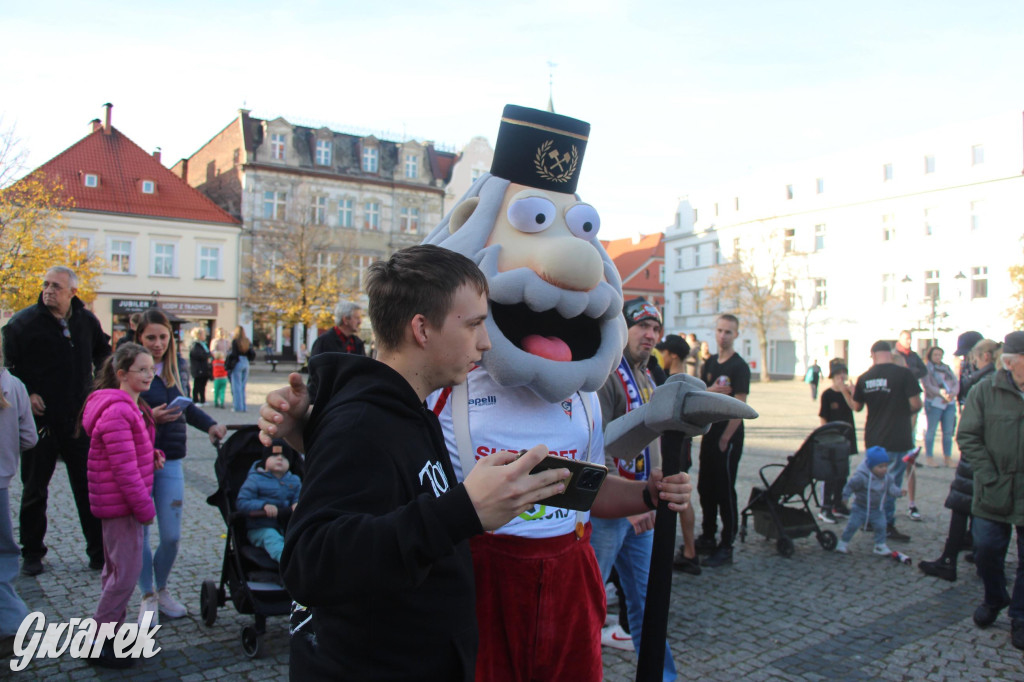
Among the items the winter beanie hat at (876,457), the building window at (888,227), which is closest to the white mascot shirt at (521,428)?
the winter beanie hat at (876,457)

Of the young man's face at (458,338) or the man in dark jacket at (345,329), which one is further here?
the man in dark jacket at (345,329)

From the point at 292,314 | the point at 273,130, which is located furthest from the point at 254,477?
the point at 273,130

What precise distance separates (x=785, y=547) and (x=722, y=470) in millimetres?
980

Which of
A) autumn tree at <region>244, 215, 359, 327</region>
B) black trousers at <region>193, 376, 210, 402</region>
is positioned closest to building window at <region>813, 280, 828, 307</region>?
autumn tree at <region>244, 215, 359, 327</region>

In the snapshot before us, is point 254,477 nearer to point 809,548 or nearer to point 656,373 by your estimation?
point 656,373

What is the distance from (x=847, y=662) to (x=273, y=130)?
3862 centimetres

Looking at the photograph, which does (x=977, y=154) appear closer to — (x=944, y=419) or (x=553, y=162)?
(x=944, y=419)

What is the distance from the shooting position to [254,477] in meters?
4.41

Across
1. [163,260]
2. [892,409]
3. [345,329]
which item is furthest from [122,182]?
[892,409]

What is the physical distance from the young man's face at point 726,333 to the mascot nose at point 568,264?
3.54m

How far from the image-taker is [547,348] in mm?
2703

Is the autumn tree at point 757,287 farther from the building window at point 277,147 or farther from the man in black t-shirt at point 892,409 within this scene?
the man in black t-shirt at point 892,409

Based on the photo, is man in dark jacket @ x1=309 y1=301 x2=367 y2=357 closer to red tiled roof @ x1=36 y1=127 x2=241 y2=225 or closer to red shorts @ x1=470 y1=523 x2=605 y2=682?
red shorts @ x1=470 y1=523 x2=605 y2=682

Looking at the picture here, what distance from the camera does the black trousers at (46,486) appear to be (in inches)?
199
